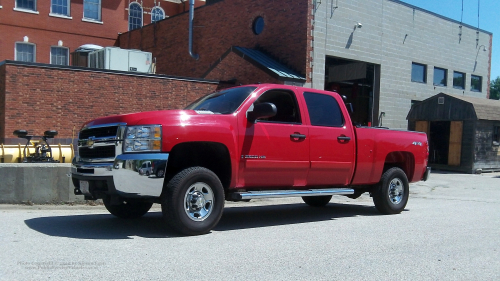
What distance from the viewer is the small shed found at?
20625 millimetres

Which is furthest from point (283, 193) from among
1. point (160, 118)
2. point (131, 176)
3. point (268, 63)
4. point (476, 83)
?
point (476, 83)

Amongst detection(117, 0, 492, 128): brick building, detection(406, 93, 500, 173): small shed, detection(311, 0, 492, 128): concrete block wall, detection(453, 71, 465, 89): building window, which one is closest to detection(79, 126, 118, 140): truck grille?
→ detection(117, 0, 492, 128): brick building

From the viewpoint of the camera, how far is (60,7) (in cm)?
3066

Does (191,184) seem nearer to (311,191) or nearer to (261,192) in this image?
(261,192)

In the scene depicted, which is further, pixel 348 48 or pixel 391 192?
pixel 348 48

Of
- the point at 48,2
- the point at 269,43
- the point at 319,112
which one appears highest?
the point at 48,2

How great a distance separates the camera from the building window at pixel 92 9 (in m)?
31.6

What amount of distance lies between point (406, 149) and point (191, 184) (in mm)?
4789

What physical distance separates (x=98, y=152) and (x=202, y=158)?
1.43m

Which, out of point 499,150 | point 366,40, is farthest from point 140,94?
point 499,150

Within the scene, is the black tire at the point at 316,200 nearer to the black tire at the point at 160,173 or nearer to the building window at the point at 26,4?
the black tire at the point at 160,173

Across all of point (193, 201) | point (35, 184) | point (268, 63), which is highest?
point (268, 63)

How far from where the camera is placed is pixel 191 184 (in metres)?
6.35

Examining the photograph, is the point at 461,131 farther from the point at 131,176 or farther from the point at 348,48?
the point at 131,176
